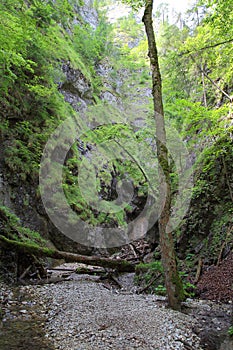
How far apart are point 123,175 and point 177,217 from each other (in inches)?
336

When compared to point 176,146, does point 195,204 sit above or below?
below

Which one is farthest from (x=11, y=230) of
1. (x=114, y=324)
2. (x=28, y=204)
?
(x=114, y=324)

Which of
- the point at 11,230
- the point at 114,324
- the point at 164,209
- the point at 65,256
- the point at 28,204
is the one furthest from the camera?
the point at 28,204

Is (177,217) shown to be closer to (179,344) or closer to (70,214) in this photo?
(70,214)

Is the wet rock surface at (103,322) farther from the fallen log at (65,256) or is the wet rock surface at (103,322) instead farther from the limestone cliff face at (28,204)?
the limestone cliff face at (28,204)

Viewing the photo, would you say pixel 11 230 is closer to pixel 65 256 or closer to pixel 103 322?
pixel 65 256

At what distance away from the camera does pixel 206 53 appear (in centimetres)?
959

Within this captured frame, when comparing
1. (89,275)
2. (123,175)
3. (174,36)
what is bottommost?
(89,275)

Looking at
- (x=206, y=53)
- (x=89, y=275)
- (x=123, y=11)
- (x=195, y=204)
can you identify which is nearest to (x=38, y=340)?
(x=89, y=275)

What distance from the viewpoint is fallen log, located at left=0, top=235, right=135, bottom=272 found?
256 inches

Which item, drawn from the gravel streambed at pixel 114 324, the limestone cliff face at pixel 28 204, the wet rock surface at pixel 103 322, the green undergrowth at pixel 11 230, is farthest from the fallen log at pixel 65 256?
the limestone cliff face at pixel 28 204

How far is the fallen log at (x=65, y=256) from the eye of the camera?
6505 millimetres

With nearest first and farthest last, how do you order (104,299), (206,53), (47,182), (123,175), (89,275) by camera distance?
(104,299), (89,275), (206,53), (47,182), (123,175)

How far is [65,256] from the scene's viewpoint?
25.7 ft
